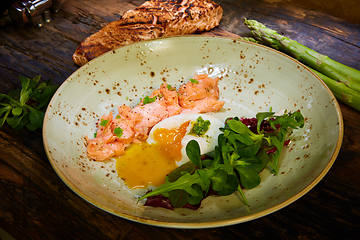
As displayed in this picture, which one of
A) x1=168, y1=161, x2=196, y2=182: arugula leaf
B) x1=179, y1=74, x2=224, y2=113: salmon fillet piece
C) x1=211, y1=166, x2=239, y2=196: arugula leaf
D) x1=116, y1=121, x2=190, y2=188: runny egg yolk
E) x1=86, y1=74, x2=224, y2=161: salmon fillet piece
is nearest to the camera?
x1=211, y1=166, x2=239, y2=196: arugula leaf

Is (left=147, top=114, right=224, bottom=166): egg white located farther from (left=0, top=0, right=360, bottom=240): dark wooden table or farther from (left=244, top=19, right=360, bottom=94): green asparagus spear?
(left=244, top=19, right=360, bottom=94): green asparagus spear

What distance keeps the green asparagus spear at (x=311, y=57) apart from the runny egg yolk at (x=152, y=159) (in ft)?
5.10

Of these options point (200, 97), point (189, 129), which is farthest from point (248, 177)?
point (200, 97)

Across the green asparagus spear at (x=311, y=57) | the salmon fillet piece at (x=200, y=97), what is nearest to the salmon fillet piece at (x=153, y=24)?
the green asparagus spear at (x=311, y=57)

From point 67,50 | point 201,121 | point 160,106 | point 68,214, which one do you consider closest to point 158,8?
point 67,50

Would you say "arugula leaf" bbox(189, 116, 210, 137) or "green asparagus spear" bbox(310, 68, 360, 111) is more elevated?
"green asparagus spear" bbox(310, 68, 360, 111)

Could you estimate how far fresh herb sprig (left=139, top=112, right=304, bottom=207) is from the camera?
5.82 feet

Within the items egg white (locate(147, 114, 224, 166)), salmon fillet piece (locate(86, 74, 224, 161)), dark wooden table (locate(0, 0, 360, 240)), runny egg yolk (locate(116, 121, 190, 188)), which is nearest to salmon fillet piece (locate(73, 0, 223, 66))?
dark wooden table (locate(0, 0, 360, 240))

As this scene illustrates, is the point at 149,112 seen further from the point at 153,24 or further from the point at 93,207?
the point at 153,24

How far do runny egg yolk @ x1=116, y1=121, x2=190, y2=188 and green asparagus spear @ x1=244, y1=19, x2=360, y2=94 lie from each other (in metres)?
1.56

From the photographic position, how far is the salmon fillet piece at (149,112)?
234cm

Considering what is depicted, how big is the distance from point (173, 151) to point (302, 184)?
1002mm

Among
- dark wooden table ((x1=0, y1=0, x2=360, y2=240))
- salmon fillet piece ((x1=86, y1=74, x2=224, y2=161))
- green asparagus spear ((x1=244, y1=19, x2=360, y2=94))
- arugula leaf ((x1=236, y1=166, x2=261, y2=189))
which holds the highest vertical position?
green asparagus spear ((x1=244, y1=19, x2=360, y2=94))

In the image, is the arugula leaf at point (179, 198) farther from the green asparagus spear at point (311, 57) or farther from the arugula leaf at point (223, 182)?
the green asparagus spear at point (311, 57)
